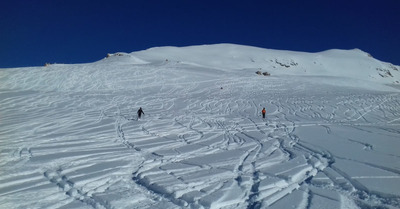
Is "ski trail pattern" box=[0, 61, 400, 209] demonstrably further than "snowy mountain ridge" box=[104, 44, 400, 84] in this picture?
No

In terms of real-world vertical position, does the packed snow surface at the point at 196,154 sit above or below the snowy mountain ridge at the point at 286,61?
below

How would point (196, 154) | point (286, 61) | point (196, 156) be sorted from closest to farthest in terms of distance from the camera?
point (196, 156)
point (196, 154)
point (286, 61)

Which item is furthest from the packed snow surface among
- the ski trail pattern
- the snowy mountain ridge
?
the snowy mountain ridge

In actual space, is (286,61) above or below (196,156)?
above

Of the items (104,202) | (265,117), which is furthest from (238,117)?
(104,202)

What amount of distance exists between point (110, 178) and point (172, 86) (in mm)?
27077

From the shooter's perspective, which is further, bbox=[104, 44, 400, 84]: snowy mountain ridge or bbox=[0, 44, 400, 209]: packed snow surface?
Answer: bbox=[104, 44, 400, 84]: snowy mountain ridge

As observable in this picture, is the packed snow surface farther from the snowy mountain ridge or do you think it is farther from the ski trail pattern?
the snowy mountain ridge

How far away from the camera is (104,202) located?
18.3ft

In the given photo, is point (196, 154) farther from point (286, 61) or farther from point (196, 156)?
point (286, 61)

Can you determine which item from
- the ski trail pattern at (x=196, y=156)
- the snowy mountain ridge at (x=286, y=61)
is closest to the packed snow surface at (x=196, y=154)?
the ski trail pattern at (x=196, y=156)

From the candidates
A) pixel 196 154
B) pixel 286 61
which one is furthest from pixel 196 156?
pixel 286 61

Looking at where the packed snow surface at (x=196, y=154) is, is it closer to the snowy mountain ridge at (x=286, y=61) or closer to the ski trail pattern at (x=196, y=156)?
the ski trail pattern at (x=196, y=156)

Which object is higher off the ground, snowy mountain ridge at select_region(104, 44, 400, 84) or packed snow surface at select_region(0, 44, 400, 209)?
snowy mountain ridge at select_region(104, 44, 400, 84)
